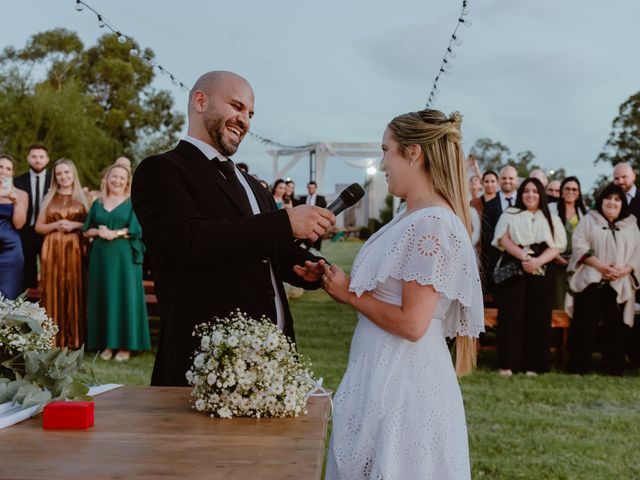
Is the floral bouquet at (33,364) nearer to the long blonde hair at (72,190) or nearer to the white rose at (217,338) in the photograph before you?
the white rose at (217,338)

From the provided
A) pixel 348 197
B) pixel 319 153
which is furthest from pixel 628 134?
pixel 348 197

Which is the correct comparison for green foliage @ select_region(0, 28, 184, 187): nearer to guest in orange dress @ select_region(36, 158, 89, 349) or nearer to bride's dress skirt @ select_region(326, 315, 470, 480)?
guest in orange dress @ select_region(36, 158, 89, 349)

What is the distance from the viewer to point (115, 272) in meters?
→ 8.41

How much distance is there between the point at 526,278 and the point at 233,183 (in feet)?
19.0

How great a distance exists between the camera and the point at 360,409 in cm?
261

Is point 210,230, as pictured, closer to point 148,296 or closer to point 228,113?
point 228,113

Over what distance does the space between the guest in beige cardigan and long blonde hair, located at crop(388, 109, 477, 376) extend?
6160mm

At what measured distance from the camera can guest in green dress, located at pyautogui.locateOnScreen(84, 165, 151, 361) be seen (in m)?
8.37

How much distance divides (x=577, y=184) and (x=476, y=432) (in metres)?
4.84

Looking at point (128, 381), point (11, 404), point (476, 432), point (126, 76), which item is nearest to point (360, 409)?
point (11, 404)

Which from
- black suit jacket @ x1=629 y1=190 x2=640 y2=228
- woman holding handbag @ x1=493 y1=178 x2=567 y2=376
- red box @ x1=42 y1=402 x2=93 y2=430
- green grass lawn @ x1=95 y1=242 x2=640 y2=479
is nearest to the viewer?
red box @ x1=42 y1=402 x2=93 y2=430

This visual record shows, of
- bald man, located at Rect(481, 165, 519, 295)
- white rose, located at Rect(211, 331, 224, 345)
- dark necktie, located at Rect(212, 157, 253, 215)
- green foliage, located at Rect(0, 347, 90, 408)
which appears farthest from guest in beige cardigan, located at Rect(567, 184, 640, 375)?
green foliage, located at Rect(0, 347, 90, 408)

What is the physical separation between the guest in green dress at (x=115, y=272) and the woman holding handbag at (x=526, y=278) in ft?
13.3

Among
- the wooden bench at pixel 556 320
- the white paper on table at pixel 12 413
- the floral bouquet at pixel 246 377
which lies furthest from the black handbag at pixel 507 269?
the white paper on table at pixel 12 413
